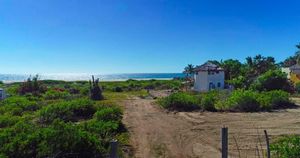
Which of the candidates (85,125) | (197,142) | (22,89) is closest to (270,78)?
(197,142)

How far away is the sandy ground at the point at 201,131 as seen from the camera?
38.9 ft

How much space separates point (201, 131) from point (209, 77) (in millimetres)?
28140

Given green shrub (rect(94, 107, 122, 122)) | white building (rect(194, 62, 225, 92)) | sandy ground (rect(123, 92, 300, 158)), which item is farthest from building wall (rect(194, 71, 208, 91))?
green shrub (rect(94, 107, 122, 122))

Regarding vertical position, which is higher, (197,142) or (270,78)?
(270,78)

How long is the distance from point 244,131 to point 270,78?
20.5 m

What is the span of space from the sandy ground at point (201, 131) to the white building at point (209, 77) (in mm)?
21004

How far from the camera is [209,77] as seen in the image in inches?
1698

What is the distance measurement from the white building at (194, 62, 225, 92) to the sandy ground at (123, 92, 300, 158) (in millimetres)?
21004

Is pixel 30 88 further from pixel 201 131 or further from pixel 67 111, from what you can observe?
pixel 201 131

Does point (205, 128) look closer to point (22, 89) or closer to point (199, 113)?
point (199, 113)

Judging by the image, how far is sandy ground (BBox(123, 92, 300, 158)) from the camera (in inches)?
467

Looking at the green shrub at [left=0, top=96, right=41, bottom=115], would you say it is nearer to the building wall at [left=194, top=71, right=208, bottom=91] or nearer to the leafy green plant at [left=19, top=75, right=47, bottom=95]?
the leafy green plant at [left=19, top=75, right=47, bottom=95]

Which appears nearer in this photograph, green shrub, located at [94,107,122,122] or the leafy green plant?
green shrub, located at [94,107,122,122]

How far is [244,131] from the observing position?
15320 mm
